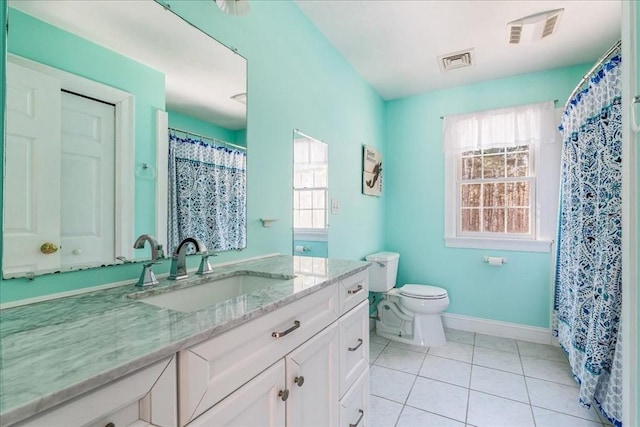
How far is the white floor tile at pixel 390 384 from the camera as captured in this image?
1.92 m

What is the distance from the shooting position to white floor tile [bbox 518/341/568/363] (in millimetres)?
2408

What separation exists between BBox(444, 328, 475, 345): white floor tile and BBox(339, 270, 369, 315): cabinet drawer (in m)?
1.79

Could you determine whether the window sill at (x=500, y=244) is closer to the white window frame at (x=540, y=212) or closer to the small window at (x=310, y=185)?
the white window frame at (x=540, y=212)

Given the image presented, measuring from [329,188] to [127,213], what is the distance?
143 centimetres

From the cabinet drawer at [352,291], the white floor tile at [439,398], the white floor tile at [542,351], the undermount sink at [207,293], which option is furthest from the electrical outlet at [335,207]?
the white floor tile at [542,351]

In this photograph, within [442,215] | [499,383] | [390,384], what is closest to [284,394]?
[390,384]

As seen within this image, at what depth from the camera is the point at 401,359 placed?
239cm

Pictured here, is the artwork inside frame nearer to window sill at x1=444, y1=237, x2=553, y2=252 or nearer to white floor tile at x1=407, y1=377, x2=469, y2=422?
window sill at x1=444, y1=237, x2=553, y2=252

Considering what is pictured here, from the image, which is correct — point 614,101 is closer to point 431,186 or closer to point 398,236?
point 431,186

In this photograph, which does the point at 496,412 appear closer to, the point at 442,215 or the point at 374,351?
the point at 374,351

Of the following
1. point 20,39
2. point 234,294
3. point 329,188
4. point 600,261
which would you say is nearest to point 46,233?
point 20,39

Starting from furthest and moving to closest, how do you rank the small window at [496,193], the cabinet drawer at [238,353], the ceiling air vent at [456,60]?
the small window at [496,193]
the ceiling air vent at [456,60]
the cabinet drawer at [238,353]

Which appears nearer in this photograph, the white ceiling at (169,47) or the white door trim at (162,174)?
the white ceiling at (169,47)

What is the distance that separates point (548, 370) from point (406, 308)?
1.08 metres
